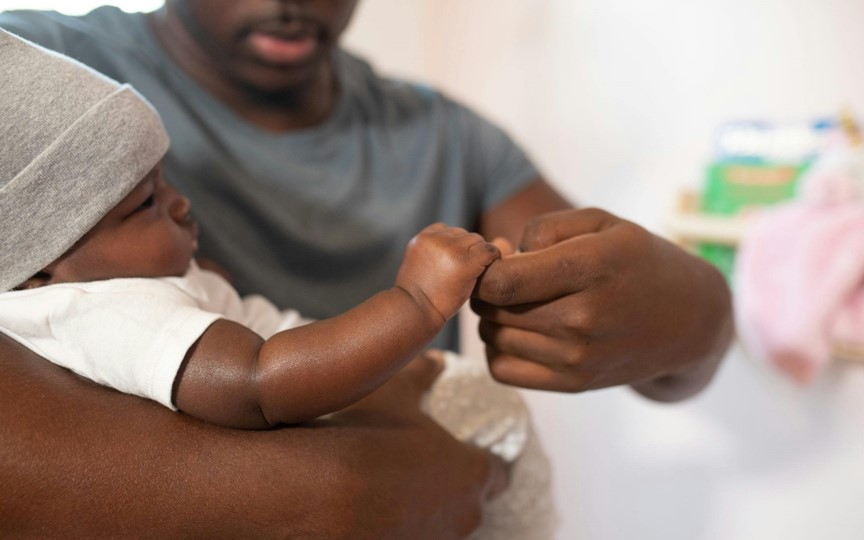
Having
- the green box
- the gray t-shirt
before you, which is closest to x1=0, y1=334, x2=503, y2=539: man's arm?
the gray t-shirt

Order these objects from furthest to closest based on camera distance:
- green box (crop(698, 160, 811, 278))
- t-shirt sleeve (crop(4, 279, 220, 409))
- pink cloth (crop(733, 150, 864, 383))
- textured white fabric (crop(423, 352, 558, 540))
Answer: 1. green box (crop(698, 160, 811, 278))
2. pink cloth (crop(733, 150, 864, 383))
3. textured white fabric (crop(423, 352, 558, 540))
4. t-shirt sleeve (crop(4, 279, 220, 409))

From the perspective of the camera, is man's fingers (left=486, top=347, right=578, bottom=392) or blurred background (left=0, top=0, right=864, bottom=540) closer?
man's fingers (left=486, top=347, right=578, bottom=392)

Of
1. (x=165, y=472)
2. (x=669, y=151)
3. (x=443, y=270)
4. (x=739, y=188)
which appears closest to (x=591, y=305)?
(x=443, y=270)

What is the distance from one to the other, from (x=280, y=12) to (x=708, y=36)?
951mm

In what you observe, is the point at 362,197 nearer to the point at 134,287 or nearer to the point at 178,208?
the point at 178,208

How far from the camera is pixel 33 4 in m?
1.43

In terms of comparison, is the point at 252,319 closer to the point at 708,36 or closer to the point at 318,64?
the point at 318,64

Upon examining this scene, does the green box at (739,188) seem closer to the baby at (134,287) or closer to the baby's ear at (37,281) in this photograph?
the baby at (134,287)

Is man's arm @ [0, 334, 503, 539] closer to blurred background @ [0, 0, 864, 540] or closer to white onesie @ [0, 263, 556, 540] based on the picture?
white onesie @ [0, 263, 556, 540]

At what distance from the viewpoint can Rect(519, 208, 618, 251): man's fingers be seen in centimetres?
66

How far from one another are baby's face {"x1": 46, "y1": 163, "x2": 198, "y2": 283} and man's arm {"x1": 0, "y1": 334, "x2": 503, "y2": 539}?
0.08m

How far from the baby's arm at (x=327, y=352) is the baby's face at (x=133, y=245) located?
11cm

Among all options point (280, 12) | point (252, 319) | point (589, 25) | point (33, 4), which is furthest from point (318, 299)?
point (589, 25)

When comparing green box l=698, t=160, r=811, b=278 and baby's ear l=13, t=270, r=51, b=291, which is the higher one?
baby's ear l=13, t=270, r=51, b=291
